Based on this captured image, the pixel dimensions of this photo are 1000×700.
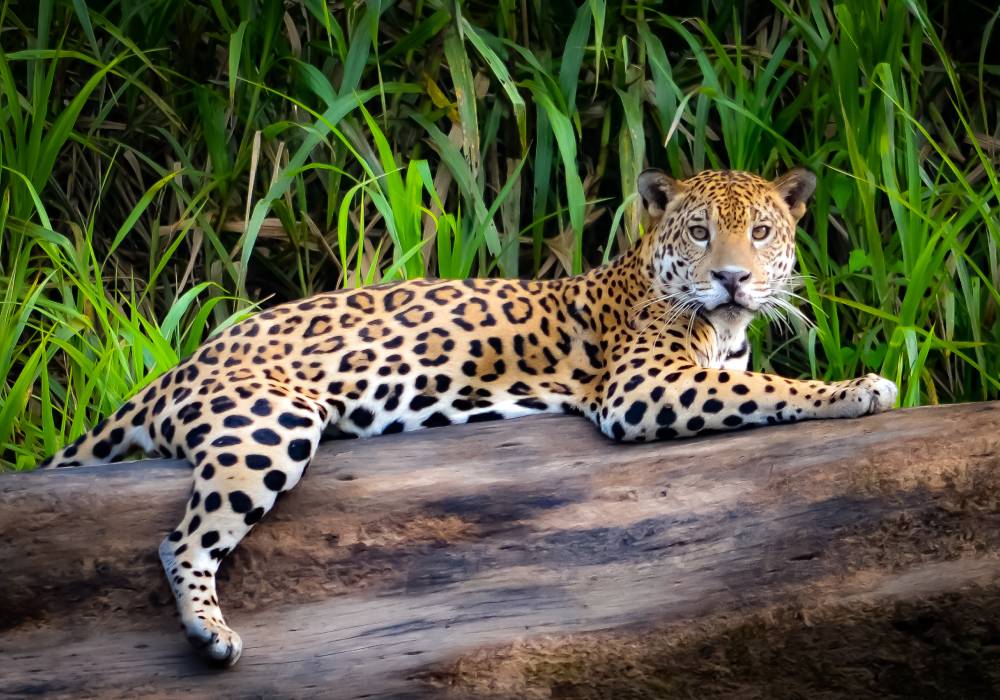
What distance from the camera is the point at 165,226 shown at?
23.9 ft

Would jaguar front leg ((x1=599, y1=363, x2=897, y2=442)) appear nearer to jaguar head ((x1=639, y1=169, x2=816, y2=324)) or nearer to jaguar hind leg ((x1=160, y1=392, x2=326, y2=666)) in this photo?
jaguar head ((x1=639, y1=169, x2=816, y2=324))

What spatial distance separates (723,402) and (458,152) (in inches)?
106

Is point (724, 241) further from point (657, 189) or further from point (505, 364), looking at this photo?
point (505, 364)

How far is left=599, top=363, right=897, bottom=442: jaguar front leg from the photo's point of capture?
4.77 meters

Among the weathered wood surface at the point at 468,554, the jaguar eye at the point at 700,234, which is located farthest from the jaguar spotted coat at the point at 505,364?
the weathered wood surface at the point at 468,554

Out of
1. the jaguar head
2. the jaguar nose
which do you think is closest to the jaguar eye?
the jaguar head

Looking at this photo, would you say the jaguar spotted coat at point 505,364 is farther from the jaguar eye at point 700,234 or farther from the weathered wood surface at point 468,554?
the weathered wood surface at point 468,554

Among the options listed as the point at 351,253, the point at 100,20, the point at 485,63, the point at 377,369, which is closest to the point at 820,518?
the point at 377,369

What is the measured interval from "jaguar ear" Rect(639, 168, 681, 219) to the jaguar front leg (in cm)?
89

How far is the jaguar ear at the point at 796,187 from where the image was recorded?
18.1ft

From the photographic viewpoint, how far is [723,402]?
4812 millimetres

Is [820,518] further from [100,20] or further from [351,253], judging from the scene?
[100,20]

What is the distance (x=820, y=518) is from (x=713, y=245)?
123 centimetres

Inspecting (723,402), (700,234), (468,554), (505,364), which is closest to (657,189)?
(700,234)
